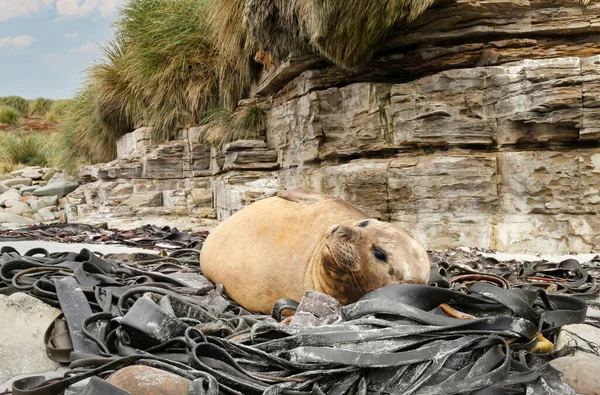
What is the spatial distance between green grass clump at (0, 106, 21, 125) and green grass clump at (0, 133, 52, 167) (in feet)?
26.9

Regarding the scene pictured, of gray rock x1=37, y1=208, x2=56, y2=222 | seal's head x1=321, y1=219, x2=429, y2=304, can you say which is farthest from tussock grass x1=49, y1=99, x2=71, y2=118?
seal's head x1=321, y1=219, x2=429, y2=304

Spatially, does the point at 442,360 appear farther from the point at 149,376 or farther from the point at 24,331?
the point at 24,331

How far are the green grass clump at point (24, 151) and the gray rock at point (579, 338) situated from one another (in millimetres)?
21565

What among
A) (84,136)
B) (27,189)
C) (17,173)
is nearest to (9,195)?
(27,189)

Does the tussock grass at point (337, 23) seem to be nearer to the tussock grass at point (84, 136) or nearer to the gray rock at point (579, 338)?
the gray rock at point (579, 338)

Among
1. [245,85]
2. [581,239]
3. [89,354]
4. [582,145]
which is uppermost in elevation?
[245,85]

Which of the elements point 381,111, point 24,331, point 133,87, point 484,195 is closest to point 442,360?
point 24,331

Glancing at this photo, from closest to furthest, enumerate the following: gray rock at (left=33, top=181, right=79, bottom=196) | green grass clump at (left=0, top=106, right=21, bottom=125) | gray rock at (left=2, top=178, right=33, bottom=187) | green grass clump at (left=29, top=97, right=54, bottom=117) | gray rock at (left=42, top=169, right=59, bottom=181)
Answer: gray rock at (left=33, top=181, right=79, bottom=196) < gray rock at (left=2, top=178, right=33, bottom=187) < gray rock at (left=42, top=169, right=59, bottom=181) < green grass clump at (left=0, top=106, right=21, bottom=125) < green grass clump at (left=29, top=97, right=54, bottom=117)

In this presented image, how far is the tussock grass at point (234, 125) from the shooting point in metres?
9.02

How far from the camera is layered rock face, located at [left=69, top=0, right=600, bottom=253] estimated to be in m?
5.65

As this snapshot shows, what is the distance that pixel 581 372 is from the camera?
75.4 inches

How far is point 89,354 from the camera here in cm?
210

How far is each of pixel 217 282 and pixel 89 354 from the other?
1274mm

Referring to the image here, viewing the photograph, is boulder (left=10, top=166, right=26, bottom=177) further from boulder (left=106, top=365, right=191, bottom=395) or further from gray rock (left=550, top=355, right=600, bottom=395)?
gray rock (left=550, top=355, right=600, bottom=395)
